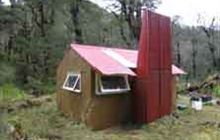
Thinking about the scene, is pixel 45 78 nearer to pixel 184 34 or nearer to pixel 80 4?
pixel 80 4

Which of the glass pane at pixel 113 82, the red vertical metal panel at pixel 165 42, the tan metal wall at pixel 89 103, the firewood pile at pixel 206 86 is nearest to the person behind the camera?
the tan metal wall at pixel 89 103

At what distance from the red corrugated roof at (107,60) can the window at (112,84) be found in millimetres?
391

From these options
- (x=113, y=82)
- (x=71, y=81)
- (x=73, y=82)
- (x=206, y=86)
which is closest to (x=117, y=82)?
(x=113, y=82)

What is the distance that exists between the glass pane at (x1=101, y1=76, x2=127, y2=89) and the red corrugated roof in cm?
43

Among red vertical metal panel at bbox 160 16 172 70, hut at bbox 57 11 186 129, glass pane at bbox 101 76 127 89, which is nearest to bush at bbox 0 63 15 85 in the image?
hut at bbox 57 11 186 129

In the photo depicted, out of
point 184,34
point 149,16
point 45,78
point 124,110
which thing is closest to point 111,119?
point 124,110

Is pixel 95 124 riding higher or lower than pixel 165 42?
lower

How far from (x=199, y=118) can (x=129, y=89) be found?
3438 millimetres

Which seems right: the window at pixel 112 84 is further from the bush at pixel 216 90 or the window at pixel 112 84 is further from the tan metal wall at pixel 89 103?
the bush at pixel 216 90

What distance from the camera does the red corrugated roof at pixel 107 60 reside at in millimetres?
12977

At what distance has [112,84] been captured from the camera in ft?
45.0

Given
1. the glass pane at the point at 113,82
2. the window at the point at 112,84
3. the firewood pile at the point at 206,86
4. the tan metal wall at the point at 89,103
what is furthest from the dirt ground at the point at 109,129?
the firewood pile at the point at 206,86

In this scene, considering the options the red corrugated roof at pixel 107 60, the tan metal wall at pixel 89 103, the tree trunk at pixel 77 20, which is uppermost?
the tree trunk at pixel 77 20

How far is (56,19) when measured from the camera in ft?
103
